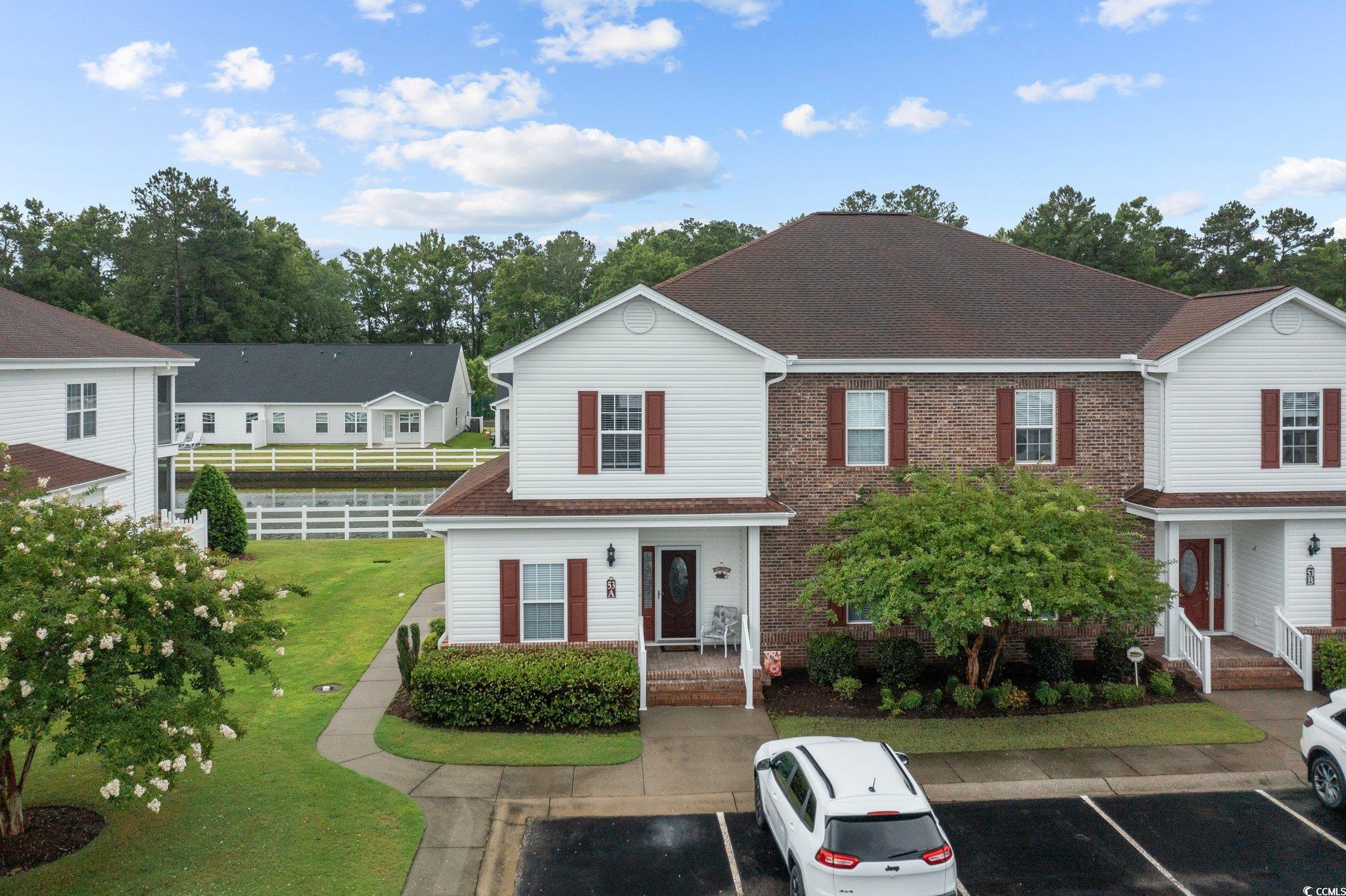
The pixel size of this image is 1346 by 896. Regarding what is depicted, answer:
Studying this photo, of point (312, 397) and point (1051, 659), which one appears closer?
point (1051, 659)

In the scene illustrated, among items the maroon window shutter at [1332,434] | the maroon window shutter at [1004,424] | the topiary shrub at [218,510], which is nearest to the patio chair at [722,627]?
the maroon window shutter at [1004,424]

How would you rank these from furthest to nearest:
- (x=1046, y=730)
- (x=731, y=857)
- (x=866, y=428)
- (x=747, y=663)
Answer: (x=866, y=428), (x=747, y=663), (x=1046, y=730), (x=731, y=857)

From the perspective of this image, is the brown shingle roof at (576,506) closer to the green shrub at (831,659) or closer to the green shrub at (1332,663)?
the green shrub at (831,659)

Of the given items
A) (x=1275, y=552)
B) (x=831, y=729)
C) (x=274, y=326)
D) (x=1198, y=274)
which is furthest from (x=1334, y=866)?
(x=274, y=326)

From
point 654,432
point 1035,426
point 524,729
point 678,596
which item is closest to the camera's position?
point 524,729

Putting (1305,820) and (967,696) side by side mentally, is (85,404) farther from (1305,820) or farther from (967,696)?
(1305,820)

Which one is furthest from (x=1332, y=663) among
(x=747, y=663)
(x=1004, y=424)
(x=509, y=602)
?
(x=509, y=602)
